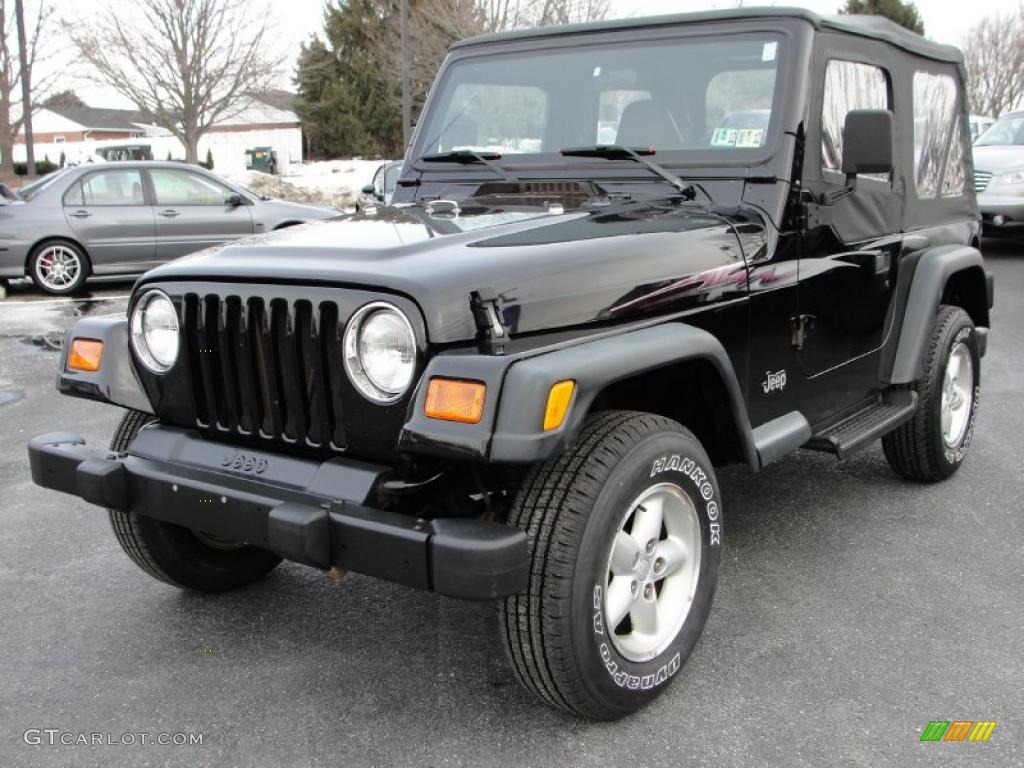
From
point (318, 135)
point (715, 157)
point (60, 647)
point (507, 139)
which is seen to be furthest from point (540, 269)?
point (318, 135)

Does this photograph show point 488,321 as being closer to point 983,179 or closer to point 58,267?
point 58,267

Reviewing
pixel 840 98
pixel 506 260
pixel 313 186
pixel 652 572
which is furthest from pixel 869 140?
pixel 313 186

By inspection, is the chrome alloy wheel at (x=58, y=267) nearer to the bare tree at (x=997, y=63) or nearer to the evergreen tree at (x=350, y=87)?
the evergreen tree at (x=350, y=87)

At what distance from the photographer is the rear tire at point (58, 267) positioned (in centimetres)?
1092

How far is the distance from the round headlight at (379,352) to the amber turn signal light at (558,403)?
37 centimetres

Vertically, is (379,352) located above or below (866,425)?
above

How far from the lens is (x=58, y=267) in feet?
36.2

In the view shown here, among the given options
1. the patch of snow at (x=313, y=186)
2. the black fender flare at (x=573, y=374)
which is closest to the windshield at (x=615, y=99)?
the black fender flare at (x=573, y=374)

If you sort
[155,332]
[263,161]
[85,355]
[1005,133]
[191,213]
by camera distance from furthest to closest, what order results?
[263,161] → [1005,133] → [191,213] → [85,355] → [155,332]

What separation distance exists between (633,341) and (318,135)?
41.7 m

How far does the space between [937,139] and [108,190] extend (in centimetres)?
943

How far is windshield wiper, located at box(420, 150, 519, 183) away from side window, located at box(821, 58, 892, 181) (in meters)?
1.19

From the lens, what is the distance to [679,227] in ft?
10.0

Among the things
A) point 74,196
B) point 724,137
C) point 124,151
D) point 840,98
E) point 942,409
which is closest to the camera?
point 724,137
